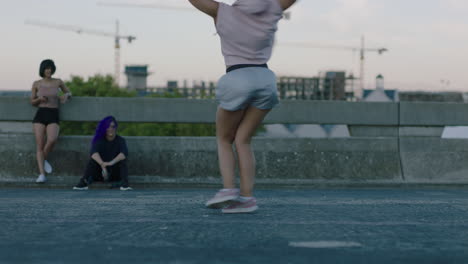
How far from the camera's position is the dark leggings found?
928cm

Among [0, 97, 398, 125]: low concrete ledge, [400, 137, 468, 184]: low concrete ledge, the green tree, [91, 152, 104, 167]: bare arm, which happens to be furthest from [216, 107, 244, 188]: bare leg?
the green tree

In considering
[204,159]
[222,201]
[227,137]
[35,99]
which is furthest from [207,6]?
[35,99]

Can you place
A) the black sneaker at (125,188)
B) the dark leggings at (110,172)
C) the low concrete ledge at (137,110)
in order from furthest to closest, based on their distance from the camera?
the low concrete ledge at (137,110), the dark leggings at (110,172), the black sneaker at (125,188)

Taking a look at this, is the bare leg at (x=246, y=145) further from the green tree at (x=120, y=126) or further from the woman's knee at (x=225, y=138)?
the green tree at (x=120, y=126)

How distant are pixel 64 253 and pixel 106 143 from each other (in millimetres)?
5871

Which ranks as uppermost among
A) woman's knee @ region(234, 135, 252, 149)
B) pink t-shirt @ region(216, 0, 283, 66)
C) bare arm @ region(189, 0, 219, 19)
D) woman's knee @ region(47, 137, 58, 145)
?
bare arm @ region(189, 0, 219, 19)

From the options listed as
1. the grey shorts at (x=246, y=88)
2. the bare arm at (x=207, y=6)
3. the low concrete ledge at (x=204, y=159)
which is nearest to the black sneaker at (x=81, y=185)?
the low concrete ledge at (x=204, y=159)

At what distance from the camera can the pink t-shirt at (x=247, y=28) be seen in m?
5.57

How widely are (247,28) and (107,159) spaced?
4314mm

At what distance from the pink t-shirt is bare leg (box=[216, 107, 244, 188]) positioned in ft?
1.30

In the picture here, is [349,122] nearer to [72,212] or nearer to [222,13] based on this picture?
[222,13]

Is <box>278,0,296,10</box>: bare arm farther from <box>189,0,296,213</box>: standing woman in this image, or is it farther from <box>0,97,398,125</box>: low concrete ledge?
<box>0,97,398,125</box>: low concrete ledge

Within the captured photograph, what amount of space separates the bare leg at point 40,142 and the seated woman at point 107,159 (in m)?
0.59

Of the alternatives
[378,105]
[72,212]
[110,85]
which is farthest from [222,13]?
[110,85]
